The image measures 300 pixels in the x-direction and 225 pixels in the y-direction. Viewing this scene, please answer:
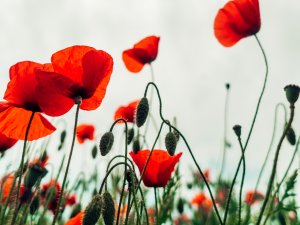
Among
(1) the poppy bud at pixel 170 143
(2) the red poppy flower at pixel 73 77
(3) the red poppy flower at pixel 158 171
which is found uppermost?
(2) the red poppy flower at pixel 73 77

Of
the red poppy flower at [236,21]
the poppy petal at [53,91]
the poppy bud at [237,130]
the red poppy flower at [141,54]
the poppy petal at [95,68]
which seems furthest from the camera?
the red poppy flower at [141,54]

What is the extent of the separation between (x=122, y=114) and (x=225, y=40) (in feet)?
2.85

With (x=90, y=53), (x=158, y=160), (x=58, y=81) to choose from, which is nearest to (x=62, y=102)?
(x=58, y=81)

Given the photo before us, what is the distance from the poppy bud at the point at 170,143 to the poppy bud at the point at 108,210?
417mm

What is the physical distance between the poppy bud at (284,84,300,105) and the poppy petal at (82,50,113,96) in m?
0.74

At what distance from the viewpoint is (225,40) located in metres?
2.65

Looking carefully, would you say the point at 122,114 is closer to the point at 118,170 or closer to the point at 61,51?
the point at 118,170

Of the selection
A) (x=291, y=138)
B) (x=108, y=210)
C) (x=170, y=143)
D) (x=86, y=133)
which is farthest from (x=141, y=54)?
(x=108, y=210)

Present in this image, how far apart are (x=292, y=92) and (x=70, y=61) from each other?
2.99 feet

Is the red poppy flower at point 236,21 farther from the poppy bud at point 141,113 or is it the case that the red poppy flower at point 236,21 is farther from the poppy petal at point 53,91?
the poppy petal at point 53,91

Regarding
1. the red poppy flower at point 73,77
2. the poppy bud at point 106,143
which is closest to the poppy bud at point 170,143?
the poppy bud at point 106,143

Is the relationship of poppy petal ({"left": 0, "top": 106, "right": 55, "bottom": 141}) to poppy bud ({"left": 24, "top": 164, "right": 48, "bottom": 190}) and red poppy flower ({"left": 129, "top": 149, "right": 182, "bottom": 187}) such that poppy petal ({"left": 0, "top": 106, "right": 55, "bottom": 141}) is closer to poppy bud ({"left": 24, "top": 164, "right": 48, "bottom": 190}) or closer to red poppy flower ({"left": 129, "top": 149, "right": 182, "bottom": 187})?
poppy bud ({"left": 24, "top": 164, "right": 48, "bottom": 190})

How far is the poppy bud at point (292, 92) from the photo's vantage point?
1.60 meters

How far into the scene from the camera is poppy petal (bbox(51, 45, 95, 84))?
1.54 meters
